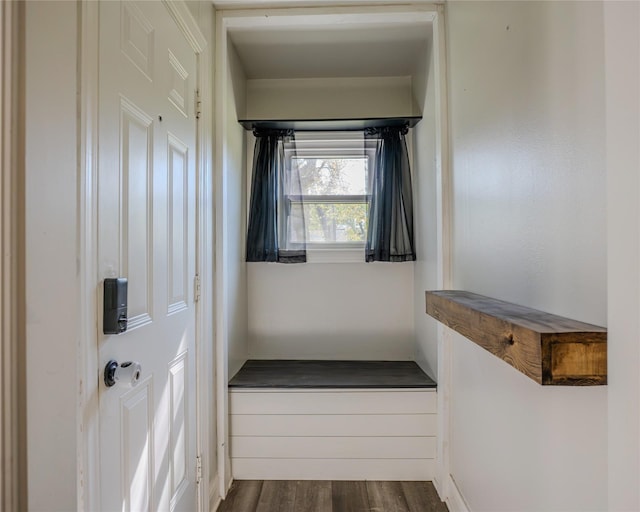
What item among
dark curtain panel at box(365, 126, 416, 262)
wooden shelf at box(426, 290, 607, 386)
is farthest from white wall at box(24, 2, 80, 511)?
dark curtain panel at box(365, 126, 416, 262)

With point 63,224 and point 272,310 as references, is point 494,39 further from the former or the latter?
point 272,310

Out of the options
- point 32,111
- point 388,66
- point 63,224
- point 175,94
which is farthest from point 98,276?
→ point 388,66

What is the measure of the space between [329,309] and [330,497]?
1111 millimetres

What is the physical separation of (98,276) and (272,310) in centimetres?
170

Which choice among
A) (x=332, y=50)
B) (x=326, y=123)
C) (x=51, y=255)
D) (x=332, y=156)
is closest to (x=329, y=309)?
(x=332, y=156)

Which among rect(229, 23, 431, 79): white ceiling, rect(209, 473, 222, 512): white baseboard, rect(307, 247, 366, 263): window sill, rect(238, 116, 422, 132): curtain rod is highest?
rect(229, 23, 431, 79): white ceiling

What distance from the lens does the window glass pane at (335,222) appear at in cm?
258

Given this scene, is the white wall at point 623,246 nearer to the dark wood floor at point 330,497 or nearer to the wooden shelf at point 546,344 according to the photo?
the wooden shelf at point 546,344

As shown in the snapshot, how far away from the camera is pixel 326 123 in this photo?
238 centimetres

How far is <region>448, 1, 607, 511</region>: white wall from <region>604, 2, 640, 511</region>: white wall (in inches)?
2.8

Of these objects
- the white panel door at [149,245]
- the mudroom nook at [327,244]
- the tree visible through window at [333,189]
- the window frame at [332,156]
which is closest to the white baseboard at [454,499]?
the mudroom nook at [327,244]

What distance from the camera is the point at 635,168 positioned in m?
0.62

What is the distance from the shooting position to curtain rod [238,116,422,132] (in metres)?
2.32

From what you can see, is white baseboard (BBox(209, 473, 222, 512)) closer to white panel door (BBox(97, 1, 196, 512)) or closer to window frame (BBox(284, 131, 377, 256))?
white panel door (BBox(97, 1, 196, 512))
